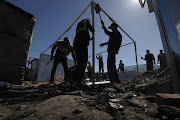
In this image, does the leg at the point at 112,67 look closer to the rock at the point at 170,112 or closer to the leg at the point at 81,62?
the leg at the point at 81,62

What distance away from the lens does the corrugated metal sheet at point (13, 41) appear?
2354 mm

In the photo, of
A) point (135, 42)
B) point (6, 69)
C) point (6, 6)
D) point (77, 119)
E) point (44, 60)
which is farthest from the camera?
point (44, 60)

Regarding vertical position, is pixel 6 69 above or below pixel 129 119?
above

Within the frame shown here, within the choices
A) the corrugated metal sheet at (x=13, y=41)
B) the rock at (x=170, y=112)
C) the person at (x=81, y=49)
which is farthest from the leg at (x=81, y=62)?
the rock at (x=170, y=112)

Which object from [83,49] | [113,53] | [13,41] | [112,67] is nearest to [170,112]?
[83,49]

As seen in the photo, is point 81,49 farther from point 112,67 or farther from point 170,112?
point 170,112

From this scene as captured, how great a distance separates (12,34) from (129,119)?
335 cm

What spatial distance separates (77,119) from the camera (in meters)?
0.82

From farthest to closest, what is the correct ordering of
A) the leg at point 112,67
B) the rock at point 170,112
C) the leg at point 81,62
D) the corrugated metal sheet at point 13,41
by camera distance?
the leg at point 112,67, the leg at point 81,62, the corrugated metal sheet at point 13,41, the rock at point 170,112

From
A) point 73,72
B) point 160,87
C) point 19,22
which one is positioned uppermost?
point 19,22

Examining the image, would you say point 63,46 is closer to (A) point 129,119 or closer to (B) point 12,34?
(B) point 12,34

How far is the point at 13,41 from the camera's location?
254 cm

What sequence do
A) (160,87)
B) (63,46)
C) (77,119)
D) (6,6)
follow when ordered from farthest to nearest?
(63,46) → (6,6) → (160,87) → (77,119)

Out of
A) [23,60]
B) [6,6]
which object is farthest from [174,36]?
[6,6]
